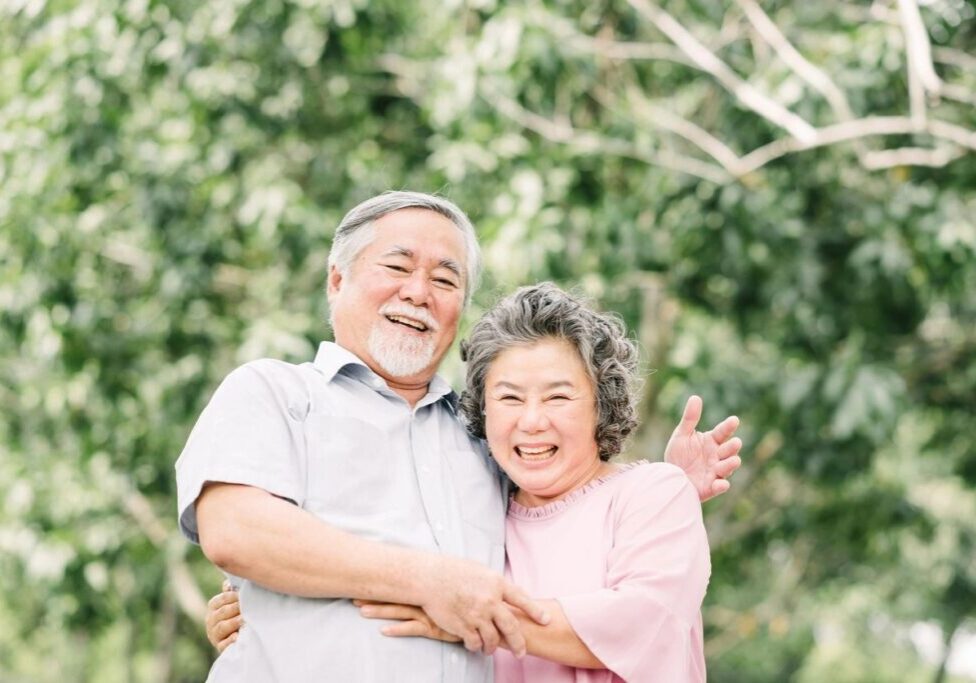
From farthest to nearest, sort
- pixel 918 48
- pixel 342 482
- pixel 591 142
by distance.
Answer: pixel 591 142 → pixel 918 48 → pixel 342 482

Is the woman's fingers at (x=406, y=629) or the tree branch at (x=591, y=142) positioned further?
the tree branch at (x=591, y=142)

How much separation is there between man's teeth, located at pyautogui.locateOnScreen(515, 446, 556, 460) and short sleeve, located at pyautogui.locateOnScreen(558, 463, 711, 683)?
0.17 metres

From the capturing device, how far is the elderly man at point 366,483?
2318 millimetres

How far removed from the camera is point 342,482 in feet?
8.30

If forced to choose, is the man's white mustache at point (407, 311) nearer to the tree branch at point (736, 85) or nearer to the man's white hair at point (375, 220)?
the man's white hair at point (375, 220)

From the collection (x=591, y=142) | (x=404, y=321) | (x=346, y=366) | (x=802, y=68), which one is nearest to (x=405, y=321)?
(x=404, y=321)

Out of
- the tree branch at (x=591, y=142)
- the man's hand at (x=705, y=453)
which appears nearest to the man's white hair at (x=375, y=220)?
the man's hand at (x=705, y=453)

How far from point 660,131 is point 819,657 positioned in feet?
69.6

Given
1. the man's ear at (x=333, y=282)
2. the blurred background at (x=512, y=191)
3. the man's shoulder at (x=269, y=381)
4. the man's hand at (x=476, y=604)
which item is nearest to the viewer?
the man's hand at (x=476, y=604)

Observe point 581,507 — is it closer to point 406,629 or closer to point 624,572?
point 624,572

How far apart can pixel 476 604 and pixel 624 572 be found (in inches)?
12.8

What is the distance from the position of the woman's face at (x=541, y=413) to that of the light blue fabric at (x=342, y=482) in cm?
16

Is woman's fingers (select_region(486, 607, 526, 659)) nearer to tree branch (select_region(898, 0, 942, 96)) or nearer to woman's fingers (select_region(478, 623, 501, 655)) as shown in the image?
woman's fingers (select_region(478, 623, 501, 655))

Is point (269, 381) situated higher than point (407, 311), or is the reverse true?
point (407, 311)
